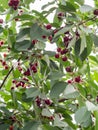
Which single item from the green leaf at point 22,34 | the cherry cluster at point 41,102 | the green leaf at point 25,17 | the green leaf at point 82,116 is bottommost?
the cherry cluster at point 41,102

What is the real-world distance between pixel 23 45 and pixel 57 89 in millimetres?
238

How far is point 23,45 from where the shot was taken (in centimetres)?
142

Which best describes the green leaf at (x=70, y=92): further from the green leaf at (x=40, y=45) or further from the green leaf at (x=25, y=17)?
the green leaf at (x=25, y=17)

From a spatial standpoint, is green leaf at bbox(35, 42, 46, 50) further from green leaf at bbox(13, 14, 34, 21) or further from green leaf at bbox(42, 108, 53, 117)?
green leaf at bbox(42, 108, 53, 117)

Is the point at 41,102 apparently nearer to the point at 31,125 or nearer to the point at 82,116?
the point at 31,125

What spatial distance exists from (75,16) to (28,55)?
0.26 m

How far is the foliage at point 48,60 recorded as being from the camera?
133cm

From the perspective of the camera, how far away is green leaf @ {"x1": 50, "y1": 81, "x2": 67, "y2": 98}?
132cm

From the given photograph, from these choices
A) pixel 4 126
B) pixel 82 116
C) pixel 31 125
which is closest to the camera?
pixel 82 116

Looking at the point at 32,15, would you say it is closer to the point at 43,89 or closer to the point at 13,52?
the point at 13,52

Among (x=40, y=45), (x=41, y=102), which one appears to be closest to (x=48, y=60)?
(x=40, y=45)

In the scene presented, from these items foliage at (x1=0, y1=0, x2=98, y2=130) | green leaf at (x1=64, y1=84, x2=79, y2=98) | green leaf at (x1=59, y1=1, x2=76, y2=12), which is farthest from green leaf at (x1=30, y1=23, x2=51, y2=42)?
Answer: green leaf at (x1=64, y1=84, x2=79, y2=98)

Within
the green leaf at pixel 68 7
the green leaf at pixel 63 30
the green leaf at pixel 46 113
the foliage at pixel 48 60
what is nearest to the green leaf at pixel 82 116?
the foliage at pixel 48 60

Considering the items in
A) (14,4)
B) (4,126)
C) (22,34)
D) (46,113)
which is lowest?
(4,126)
